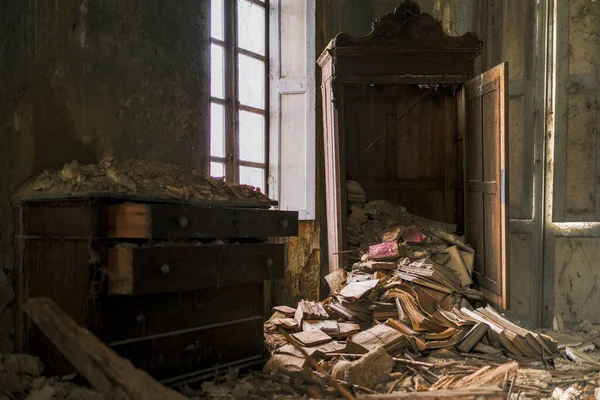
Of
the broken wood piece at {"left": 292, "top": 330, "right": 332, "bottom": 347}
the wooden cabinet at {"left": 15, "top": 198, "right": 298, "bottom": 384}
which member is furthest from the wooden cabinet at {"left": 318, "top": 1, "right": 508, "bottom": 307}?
the wooden cabinet at {"left": 15, "top": 198, "right": 298, "bottom": 384}

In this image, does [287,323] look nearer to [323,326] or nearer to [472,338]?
[323,326]

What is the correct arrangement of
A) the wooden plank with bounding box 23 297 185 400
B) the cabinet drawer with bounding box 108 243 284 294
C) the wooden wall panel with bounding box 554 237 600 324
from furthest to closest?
Answer: the wooden wall panel with bounding box 554 237 600 324, the cabinet drawer with bounding box 108 243 284 294, the wooden plank with bounding box 23 297 185 400

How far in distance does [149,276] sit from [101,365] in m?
0.43

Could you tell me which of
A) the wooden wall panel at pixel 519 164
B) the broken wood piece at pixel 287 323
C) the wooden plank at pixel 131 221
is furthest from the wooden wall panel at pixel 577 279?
the wooden plank at pixel 131 221

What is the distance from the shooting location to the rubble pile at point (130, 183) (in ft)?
9.20

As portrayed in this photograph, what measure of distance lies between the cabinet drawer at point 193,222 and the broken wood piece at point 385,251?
54.2 inches

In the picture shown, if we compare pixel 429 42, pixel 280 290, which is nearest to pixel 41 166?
pixel 280 290

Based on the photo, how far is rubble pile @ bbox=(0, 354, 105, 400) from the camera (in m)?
2.54

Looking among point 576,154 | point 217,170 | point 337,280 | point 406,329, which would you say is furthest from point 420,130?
point 406,329

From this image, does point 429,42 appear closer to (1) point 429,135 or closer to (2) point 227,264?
(1) point 429,135

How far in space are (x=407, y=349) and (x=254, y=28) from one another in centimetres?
342

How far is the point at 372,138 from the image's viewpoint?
5.84 meters

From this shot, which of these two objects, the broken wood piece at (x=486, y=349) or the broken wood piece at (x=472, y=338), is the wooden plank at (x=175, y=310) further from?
the broken wood piece at (x=486, y=349)

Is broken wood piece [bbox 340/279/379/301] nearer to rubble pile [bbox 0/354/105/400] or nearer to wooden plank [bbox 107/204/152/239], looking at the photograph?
wooden plank [bbox 107/204/152/239]
